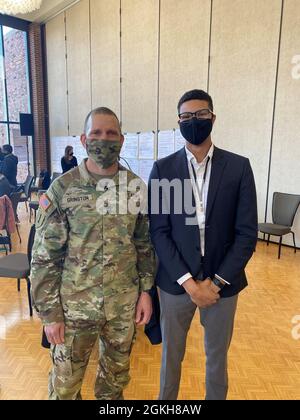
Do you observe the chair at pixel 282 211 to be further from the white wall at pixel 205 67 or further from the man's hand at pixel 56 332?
the man's hand at pixel 56 332

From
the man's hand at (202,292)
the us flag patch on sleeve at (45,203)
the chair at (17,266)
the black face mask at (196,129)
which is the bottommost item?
the chair at (17,266)

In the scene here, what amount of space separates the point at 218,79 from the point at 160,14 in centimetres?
246

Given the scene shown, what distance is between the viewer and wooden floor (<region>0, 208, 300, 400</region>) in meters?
2.20

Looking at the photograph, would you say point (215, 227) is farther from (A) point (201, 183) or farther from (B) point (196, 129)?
(B) point (196, 129)

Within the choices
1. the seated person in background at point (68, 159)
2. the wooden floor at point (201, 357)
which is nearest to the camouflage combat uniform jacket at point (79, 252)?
the wooden floor at point (201, 357)

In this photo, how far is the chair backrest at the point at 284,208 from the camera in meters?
5.25

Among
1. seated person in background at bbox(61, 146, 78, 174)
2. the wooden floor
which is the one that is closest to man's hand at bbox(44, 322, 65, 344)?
the wooden floor

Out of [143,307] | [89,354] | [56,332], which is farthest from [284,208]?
[56,332]

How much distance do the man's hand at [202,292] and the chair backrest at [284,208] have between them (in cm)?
419

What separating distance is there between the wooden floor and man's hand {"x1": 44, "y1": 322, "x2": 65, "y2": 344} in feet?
2.99

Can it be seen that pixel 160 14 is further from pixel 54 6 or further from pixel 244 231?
pixel 244 231

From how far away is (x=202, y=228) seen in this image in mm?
1590

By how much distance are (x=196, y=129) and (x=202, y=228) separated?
1.62 feet
